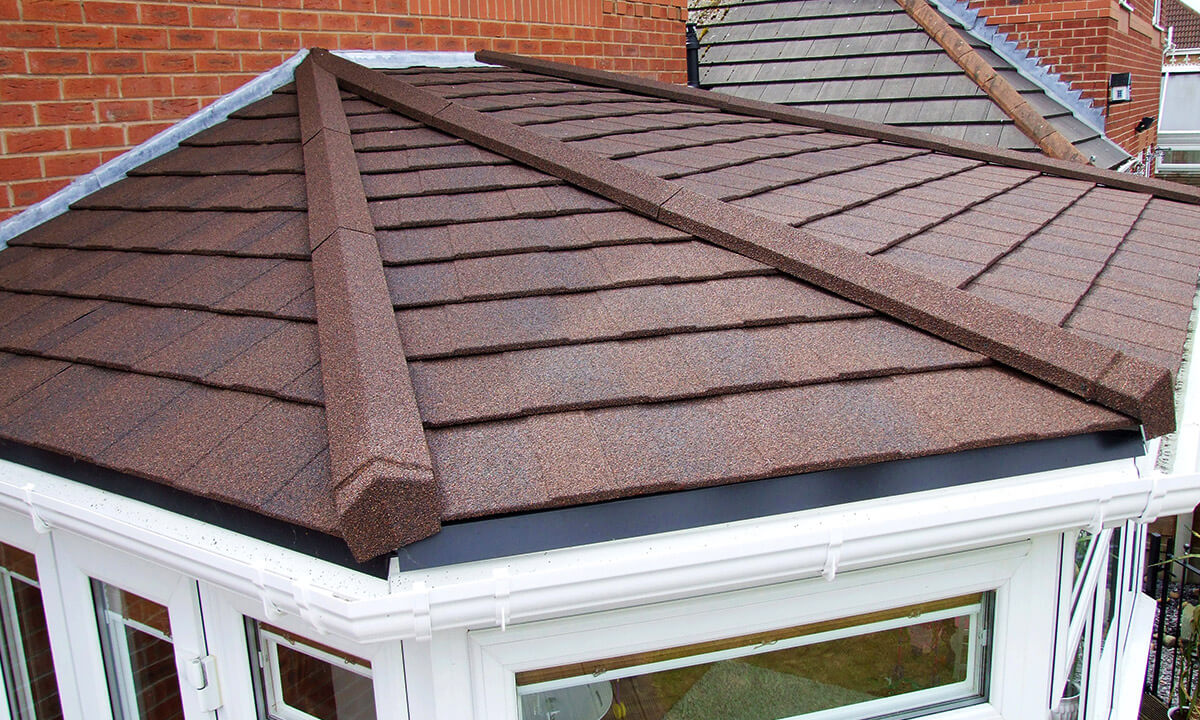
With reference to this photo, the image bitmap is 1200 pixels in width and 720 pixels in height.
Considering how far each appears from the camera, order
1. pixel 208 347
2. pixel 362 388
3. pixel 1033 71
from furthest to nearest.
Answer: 1. pixel 1033 71
2. pixel 208 347
3. pixel 362 388

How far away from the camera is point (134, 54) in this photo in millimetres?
4023

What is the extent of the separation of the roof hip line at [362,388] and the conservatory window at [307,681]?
27.5 inches

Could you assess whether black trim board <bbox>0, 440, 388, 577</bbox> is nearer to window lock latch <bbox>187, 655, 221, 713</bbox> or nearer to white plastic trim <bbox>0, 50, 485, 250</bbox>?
window lock latch <bbox>187, 655, 221, 713</bbox>

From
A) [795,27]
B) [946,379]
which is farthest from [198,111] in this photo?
[795,27]

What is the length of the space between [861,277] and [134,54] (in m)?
3.39

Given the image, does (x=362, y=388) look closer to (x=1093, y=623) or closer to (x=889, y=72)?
(x=1093, y=623)

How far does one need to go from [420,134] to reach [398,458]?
7.86 feet

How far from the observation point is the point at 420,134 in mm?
3869

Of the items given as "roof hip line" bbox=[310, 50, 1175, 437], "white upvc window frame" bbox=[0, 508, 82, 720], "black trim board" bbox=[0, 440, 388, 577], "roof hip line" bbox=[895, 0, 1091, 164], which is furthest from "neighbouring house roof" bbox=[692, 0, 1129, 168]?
"white upvc window frame" bbox=[0, 508, 82, 720]

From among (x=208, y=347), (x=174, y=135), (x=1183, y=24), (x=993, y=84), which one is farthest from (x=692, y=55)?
(x=1183, y=24)

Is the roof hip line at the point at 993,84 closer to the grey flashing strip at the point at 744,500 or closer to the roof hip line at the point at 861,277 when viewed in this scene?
the roof hip line at the point at 861,277

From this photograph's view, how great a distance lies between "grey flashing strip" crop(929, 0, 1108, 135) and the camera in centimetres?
838

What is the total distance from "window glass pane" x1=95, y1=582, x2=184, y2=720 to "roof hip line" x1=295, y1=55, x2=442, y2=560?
1.18 meters

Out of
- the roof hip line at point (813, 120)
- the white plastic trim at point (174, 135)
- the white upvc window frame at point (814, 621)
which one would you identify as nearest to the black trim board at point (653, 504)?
the white upvc window frame at point (814, 621)
